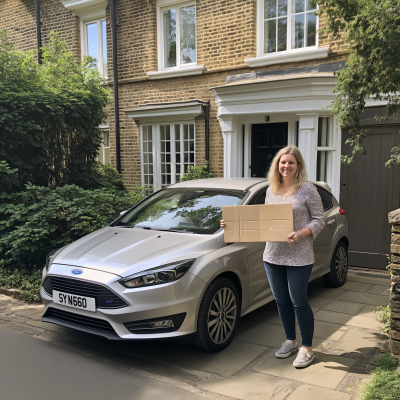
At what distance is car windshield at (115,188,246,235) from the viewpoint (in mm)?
4605

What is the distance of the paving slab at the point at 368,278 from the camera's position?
680 cm

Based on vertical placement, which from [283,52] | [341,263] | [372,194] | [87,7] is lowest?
[341,263]

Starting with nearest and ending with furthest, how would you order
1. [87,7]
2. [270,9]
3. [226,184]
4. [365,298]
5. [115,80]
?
[226,184]
[365,298]
[270,9]
[115,80]
[87,7]

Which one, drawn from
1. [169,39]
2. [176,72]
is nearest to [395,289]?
[176,72]

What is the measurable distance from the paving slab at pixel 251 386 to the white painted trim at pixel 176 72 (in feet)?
24.2

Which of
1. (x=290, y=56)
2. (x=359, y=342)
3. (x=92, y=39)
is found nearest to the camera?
(x=359, y=342)

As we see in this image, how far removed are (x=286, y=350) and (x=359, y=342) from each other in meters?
0.91

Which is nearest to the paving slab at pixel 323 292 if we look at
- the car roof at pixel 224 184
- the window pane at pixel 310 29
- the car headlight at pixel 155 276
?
the car roof at pixel 224 184

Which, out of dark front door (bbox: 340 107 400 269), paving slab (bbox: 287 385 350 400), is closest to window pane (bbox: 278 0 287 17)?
dark front door (bbox: 340 107 400 269)

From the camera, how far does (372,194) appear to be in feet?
24.4

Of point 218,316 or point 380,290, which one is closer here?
point 218,316

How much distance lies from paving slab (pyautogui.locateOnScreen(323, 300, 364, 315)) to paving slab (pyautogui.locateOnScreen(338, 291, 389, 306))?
15 cm

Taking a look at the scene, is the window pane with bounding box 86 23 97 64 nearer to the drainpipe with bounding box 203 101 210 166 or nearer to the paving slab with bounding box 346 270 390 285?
the drainpipe with bounding box 203 101 210 166

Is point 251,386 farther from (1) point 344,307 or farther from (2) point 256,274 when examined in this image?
(1) point 344,307
